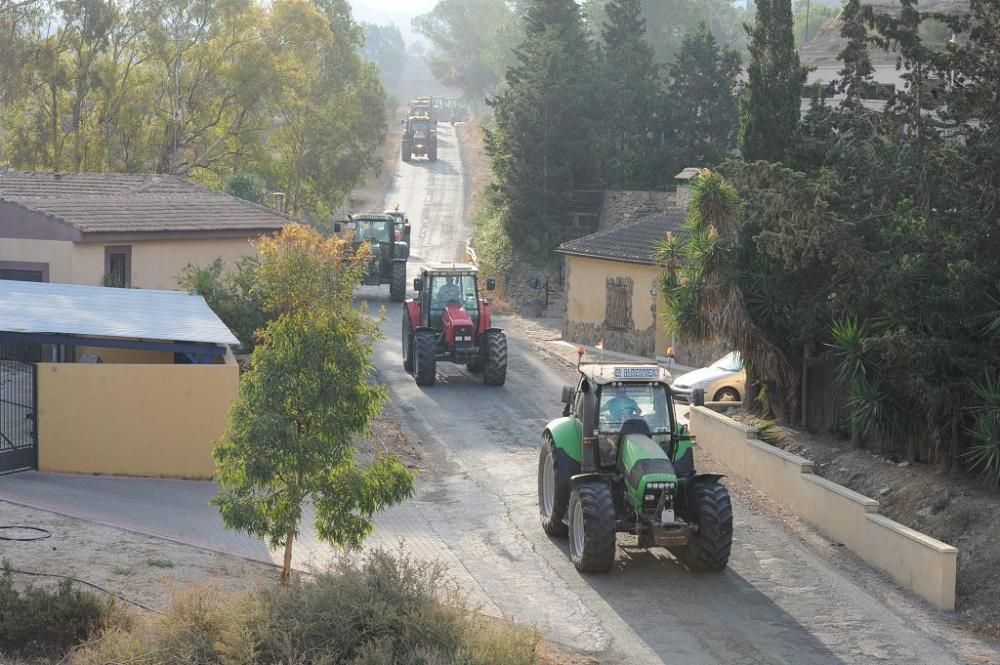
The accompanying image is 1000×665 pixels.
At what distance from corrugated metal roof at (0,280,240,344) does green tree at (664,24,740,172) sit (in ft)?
89.7

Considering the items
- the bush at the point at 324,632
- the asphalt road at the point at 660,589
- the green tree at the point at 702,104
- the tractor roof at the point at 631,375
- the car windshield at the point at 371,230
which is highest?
the green tree at the point at 702,104

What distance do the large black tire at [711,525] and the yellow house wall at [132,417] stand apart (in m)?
7.78

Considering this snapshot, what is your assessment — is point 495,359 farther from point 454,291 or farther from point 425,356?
point 454,291

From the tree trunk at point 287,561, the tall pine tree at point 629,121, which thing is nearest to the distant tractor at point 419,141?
the tall pine tree at point 629,121

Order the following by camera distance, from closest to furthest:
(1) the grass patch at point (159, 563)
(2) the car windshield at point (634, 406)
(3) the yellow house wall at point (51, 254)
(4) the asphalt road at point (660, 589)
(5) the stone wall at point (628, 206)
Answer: (4) the asphalt road at point (660, 589), (1) the grass patch at point (159, 563), (2) the car windshield at point (634, 406), (3) the yellow house wall at point (51, 254), (5) the stone wall at point (628, 206)

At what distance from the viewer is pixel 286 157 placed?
59125mm

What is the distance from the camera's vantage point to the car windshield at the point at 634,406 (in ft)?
52.1

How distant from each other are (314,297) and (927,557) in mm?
14440

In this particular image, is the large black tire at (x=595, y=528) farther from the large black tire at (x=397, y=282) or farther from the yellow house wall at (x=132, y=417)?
the large black tire at (x=397, y=282)

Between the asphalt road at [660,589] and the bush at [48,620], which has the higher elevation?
the bush at [48,620]

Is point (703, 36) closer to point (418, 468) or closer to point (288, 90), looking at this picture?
point (288, 90)

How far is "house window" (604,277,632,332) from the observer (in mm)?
34688

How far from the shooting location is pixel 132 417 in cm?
1916

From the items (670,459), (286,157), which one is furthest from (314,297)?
(286,157)
